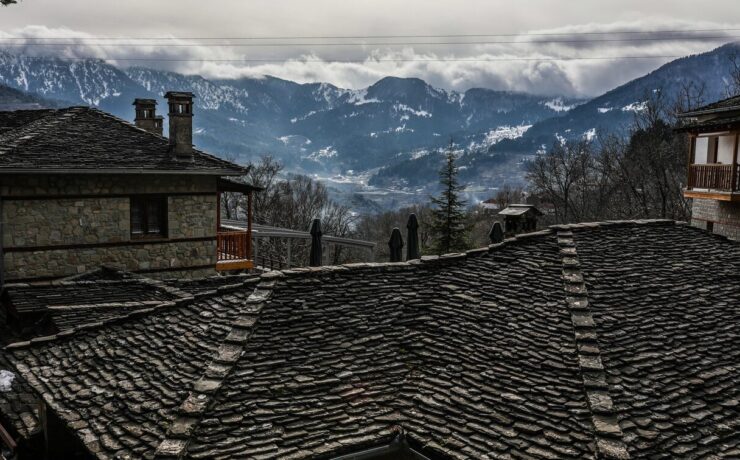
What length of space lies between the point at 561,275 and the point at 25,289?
41.5 ft

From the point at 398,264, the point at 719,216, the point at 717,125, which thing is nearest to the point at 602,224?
the point at 398,264

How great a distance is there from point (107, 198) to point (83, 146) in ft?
5.18

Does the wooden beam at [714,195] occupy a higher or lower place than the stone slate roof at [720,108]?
lower

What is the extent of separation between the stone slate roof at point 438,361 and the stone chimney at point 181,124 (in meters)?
10.6

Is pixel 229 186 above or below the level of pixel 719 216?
above

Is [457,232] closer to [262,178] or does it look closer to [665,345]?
[665,345]

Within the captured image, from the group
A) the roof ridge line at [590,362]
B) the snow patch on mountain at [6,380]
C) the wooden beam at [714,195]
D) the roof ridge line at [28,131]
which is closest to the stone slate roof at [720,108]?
the wooden beam at [714,195]

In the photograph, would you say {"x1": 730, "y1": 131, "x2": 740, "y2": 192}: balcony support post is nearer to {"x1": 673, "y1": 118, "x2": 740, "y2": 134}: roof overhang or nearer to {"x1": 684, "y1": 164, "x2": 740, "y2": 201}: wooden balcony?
{"x1": 684, "y1": 164, "x2": 740, "y2": 201}: wooden balcony

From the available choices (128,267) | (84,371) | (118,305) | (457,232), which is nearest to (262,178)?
(457,232)

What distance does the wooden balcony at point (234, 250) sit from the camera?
22.2 metres

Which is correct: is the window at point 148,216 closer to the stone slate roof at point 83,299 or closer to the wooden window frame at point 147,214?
the wooden window frame at point 147,214

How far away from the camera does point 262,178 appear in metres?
66.1

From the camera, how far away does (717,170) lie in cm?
2536

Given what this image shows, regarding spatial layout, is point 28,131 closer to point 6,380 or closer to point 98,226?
point 98,226
